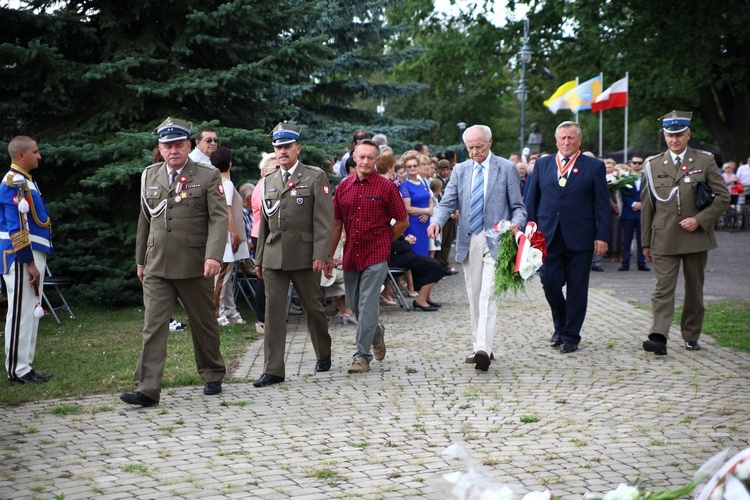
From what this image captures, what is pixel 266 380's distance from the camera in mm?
7926

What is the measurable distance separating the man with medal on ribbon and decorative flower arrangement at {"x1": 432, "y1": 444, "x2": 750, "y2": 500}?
666 centimetres

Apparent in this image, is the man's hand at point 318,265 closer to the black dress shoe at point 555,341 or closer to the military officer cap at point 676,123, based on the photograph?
the black dress shoe at point 555,341

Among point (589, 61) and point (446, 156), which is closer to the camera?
point (446, 156)

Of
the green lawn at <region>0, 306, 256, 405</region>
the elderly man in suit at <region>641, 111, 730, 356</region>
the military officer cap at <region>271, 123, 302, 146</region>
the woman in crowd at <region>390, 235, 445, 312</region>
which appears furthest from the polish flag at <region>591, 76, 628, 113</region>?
the military officer cap at <region>271, 123, 302, 146</region>

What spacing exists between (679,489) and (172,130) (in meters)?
5.99

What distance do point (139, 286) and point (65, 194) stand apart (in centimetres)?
171

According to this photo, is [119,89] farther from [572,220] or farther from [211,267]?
[572,220]

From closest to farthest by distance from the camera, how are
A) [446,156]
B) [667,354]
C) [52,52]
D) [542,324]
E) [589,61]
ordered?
[667,354] < [542,324] < [52,52] < [446,156] < [589,61]

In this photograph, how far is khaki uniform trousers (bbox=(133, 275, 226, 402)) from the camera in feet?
23.4

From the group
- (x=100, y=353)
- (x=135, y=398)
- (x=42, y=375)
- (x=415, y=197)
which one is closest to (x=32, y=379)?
(x=42, y=375)

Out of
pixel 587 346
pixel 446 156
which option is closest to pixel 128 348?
pixel 587 346

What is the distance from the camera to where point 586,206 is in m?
9.41

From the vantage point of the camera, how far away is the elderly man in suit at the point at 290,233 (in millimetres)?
8102

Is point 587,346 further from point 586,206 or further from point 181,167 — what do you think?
point 181,167
